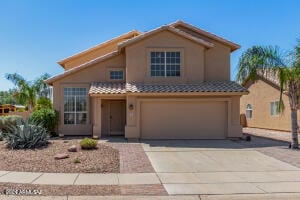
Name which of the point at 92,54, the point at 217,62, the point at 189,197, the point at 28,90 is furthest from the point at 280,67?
the point at 28,90

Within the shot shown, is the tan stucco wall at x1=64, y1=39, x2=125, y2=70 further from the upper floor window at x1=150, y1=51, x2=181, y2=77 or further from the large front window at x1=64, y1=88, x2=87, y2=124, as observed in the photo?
the upper floor window at x1=150, y1=51, x2=181, y2=77

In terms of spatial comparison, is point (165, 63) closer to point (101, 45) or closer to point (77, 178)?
point (101, 45)

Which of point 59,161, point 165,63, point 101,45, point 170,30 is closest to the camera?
point 59,161

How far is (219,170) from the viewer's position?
10383mm

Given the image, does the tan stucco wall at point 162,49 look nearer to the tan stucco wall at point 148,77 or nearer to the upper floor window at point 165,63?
the tan stucco wall at point 148,77

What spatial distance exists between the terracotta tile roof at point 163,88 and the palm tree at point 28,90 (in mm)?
24545

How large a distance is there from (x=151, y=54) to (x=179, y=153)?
25.3 feet

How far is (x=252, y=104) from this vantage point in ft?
97.9

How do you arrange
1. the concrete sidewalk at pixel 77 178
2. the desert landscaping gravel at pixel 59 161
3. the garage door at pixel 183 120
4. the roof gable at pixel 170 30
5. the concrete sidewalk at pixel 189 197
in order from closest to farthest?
the concrete sidewalk at pixel 189 197
the concrete sidewalk at pixel 77 178
the desert landscaping gravel at pixel 59 161
the garage door at pixel 183 120
the roof gable at pixel 170 30

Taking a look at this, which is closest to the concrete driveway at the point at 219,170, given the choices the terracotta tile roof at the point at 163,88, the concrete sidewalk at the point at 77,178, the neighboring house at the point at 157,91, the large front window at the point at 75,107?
the concrete sidewalk at the point at 77,178

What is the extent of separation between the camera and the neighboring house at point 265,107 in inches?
974

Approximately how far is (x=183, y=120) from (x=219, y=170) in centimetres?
851

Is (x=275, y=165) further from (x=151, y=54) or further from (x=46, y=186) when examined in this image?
(x=151, y=54)

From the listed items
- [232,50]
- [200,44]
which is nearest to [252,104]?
[232,50]
